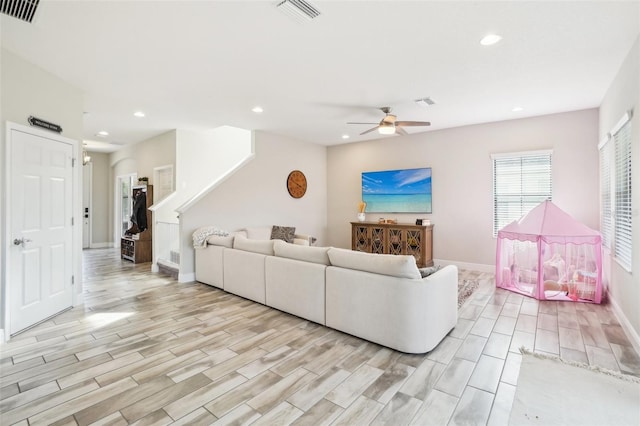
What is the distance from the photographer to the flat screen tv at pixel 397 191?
21.3 feet

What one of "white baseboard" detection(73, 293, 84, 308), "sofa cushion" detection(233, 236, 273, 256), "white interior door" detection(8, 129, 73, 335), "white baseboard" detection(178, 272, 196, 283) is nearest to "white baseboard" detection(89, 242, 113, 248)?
"white baseboard" detection(178, 272, 196, 283)

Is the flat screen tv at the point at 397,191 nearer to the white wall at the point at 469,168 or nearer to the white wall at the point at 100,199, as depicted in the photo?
the white wall at the point at 469,168

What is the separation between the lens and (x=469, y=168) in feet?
19.7

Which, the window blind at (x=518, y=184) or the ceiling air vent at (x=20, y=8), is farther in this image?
the window blind at (x=518, y=184)

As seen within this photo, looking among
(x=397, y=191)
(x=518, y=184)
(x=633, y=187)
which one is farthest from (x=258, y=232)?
(x=633, y=187)

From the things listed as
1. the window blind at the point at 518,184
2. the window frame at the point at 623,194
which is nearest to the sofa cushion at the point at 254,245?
the window frame at the point at 623,194

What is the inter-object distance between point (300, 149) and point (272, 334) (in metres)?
4.91

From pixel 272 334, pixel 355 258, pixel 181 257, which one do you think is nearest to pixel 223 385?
pixel 272 334

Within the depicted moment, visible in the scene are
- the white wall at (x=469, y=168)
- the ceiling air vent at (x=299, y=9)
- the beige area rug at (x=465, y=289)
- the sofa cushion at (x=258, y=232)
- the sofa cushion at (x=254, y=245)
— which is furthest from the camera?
the sofa cushion at (x=258, y=232)

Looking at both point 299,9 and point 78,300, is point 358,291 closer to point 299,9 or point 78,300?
point 299,9

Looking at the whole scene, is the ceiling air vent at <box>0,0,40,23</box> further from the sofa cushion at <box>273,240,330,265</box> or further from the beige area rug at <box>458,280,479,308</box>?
the beige area rug at <box>458,280,479,308</box>

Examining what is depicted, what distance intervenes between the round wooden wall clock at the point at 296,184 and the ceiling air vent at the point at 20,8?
4820 millimetres

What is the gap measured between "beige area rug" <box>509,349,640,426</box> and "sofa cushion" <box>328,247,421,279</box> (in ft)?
3.59

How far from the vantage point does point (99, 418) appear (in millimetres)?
1920
